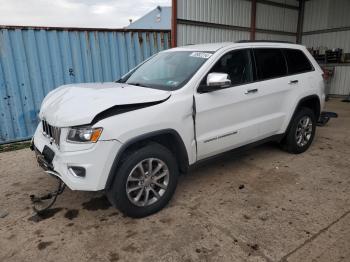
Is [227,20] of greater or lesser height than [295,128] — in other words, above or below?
above

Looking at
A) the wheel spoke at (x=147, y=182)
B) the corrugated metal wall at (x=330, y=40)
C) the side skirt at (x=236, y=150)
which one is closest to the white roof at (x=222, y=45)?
the side skirt at (x=236, y=150)

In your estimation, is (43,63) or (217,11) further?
(217,11)

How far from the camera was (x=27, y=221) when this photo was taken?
3129mm

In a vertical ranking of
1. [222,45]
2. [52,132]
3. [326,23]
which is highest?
[326,23]

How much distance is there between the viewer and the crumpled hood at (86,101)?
104 inches

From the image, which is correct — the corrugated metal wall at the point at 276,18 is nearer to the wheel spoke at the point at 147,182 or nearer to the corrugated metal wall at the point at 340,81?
the corrugated metal wall at the point at 340,81

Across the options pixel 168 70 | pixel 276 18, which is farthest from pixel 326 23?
pixel 168 70

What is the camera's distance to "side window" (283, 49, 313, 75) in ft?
14.6

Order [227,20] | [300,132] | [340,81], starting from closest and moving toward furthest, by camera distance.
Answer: [300,132] < [227,20] < [340,81]

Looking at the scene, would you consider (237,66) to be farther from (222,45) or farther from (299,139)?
(299,139)

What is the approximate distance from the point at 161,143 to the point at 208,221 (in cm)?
98

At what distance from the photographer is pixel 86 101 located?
2846 millimetres

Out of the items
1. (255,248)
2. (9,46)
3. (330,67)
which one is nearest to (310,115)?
(255,248)

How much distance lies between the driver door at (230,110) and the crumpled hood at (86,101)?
592mm
